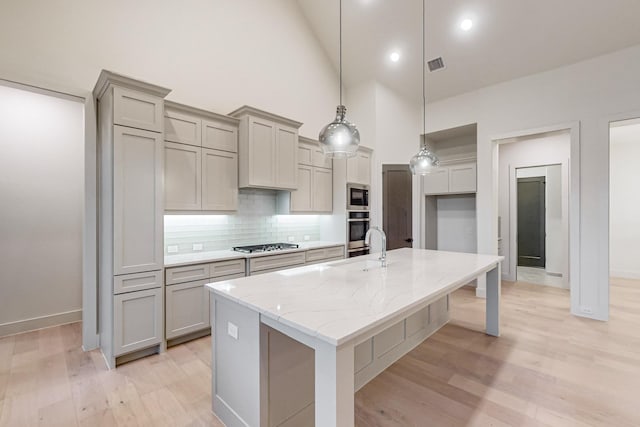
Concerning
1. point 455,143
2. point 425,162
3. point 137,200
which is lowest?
point 137,200

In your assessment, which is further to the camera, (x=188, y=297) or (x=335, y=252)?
(x=335, y=252)

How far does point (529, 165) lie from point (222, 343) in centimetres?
A: 627

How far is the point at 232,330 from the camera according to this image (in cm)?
178

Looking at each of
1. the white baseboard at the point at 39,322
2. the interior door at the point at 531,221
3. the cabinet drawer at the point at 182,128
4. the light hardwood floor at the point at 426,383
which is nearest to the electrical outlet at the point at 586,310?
the light hardwood floor at the point at 426,383

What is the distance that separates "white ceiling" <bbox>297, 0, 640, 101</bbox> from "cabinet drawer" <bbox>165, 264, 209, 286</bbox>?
4.26 meters

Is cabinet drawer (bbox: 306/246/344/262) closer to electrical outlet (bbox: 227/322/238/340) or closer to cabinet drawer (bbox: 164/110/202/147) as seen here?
cabinet drawer (bbox: 164/110/202/147)

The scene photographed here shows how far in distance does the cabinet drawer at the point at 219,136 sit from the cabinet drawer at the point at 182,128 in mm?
75

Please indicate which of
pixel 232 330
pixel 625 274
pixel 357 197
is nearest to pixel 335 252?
pixel 357 197

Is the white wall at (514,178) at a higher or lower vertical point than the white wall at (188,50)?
lower

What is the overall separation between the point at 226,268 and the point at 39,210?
246 cm

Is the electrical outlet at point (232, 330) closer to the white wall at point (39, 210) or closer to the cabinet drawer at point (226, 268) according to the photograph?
the cabinet drawer at point (226, 268)

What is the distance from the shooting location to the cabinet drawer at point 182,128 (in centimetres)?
312

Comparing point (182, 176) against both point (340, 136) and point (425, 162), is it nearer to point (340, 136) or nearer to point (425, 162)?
point (340, 136)

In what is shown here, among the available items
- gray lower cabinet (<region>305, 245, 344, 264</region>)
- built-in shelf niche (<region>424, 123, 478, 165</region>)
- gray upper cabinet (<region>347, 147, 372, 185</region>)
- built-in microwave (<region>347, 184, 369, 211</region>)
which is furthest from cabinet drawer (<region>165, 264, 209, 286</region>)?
built-in shelf niche (<region>424, 123, 478, 165</region>)
